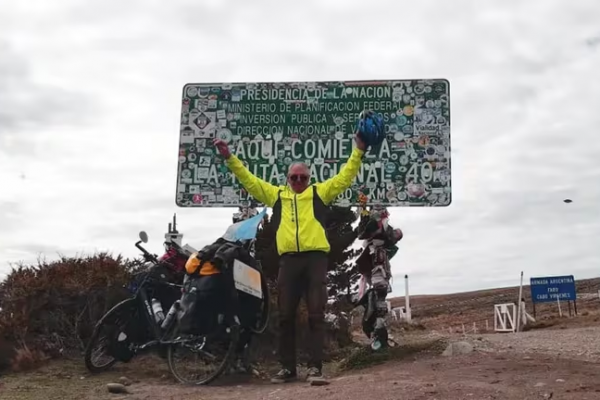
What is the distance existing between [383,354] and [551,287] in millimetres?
13286

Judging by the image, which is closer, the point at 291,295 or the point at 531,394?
the point at 531,394

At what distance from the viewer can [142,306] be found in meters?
6.38

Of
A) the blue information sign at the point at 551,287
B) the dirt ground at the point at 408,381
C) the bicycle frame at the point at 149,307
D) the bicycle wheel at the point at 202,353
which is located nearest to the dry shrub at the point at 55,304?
the dirt ground at the point at 408,381

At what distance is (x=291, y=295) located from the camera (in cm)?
578

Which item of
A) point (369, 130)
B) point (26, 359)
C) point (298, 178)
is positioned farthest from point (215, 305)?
point (26, 359)

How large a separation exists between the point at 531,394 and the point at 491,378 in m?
0.59

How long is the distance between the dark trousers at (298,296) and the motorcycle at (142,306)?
1080 mm

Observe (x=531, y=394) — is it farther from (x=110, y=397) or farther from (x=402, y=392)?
(x=110, y=397)

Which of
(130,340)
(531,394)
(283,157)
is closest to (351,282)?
(283,157)

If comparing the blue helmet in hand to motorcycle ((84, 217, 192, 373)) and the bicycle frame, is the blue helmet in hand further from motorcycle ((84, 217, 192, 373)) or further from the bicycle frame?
the bicycle frame

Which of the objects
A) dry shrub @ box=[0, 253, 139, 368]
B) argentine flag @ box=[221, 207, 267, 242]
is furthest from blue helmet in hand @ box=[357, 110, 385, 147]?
dry shrub @ box=[0, 253, 139, 368]

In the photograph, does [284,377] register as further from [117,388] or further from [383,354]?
[117,388]

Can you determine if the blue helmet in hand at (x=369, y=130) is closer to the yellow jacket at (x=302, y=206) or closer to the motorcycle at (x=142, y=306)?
the yellow jacket at (x=302, y=206)

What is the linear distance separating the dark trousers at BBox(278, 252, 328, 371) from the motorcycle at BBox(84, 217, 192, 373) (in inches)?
42.5
